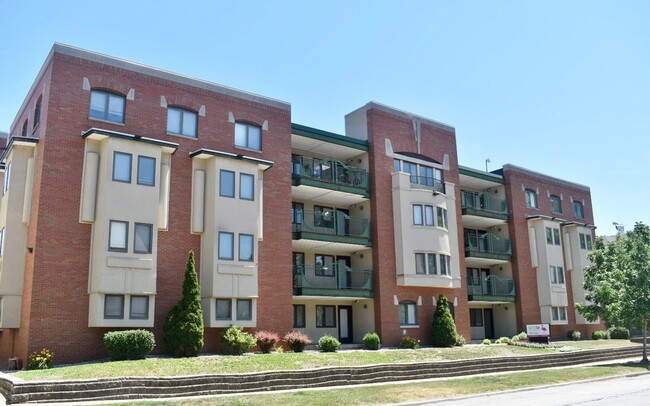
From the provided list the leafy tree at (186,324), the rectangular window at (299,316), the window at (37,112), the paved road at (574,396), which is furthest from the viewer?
the rectangular window at (299,316)

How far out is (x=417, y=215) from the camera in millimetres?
35656

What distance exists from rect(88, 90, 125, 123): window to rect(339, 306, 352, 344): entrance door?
16.7 metres

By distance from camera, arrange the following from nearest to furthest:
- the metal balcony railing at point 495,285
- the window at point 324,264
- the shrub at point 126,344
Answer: the shrub at point 126,344 < the window at point 324,264 < the metal balcony railing at point 495,285

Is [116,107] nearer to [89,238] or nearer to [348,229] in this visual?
[89,238]

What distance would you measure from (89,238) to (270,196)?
8.98 m

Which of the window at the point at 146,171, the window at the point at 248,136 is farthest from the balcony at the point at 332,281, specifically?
the window at the point at 146,171

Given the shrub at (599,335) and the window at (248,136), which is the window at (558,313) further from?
the window at (248,136)

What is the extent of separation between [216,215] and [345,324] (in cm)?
1200

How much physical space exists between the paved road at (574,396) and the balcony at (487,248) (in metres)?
17.9

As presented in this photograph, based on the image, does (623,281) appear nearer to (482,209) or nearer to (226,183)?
(482,209)

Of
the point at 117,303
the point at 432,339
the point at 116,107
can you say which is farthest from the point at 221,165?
the point at 432,339

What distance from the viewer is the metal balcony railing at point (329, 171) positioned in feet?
106

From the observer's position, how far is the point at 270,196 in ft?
98.2

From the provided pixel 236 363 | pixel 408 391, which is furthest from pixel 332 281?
pixel 408 391
